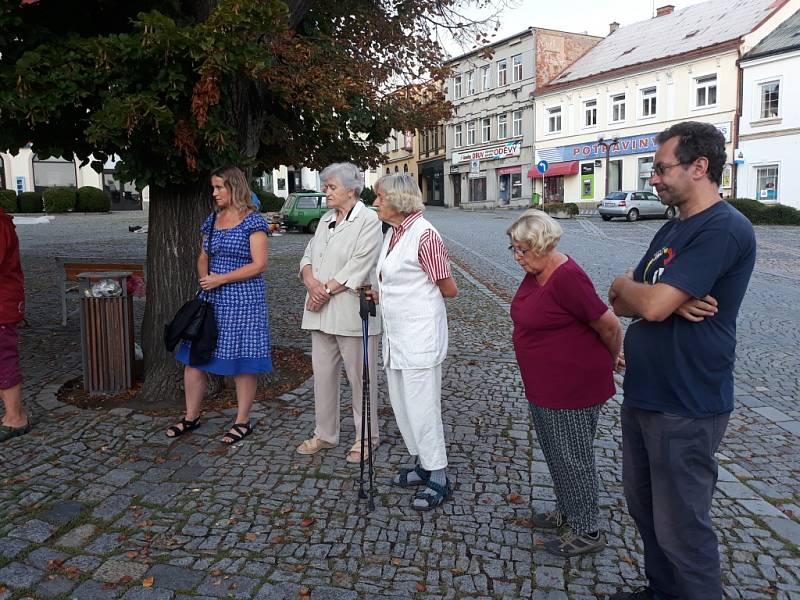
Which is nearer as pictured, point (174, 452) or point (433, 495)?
point (433, 495)

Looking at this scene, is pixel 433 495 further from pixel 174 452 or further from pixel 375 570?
pixel 174 452

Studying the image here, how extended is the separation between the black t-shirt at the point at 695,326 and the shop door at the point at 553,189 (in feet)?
141

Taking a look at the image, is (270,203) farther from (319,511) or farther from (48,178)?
(319,511)

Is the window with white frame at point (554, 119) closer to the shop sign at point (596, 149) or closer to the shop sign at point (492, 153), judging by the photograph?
the shop sign at point (596, 149)

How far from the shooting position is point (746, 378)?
6.68 m

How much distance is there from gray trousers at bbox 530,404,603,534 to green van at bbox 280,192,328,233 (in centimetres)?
2191

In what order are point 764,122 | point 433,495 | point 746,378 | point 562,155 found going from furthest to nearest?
point 562,155, point 764,122, point 746,378, point 433,495

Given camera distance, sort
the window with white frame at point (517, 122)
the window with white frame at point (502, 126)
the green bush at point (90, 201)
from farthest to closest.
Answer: the window with white frame at point (502, 126) < the window with white frame at point (517, 122) < the green bush at point (90, 201)

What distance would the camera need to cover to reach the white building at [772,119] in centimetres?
3111

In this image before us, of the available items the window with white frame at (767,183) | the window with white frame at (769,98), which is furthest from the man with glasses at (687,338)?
the window with white frame at (769,98)

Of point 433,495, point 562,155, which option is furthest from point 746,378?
point 562,155

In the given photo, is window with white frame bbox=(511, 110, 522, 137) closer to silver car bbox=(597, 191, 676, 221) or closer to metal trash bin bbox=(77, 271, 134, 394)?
silver car bbox=(597, 191, 676, 221)

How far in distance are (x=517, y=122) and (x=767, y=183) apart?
766 inches

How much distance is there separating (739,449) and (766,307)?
20.5ft
